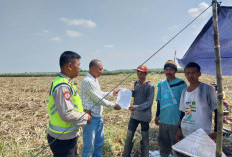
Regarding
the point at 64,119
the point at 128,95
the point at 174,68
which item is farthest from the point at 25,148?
the point at 174,68

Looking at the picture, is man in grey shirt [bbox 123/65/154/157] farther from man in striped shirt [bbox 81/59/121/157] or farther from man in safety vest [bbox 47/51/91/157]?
man in safety vest [bbox 47/51/91/157]

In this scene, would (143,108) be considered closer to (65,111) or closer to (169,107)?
(169,107)

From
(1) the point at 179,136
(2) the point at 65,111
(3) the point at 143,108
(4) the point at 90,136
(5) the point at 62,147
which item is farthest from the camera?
(3) the point at 143,108

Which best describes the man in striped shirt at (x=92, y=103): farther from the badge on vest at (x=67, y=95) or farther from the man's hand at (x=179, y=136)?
the man's hand at (x=179, y=136)

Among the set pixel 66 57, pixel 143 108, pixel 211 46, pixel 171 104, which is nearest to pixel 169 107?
pixel 171 104

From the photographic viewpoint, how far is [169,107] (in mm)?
2920

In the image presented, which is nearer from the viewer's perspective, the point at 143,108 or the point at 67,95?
the point at 67,95

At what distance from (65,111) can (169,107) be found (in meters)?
1.92

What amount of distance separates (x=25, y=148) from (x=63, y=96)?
2.58 m

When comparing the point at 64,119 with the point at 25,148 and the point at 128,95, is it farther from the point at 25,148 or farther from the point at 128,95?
the point at 25,148

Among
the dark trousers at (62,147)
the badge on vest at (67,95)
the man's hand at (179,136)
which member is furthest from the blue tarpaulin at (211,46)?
the dark trousers at (62,147)

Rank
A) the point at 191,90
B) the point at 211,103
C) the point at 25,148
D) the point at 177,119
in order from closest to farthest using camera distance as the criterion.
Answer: the point at 211,103, the point at 191,90, the point at 177,119, the point at 25,148

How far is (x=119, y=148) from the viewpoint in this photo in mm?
3732

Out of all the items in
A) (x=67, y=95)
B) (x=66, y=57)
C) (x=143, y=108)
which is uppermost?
(x=66, y=57)
